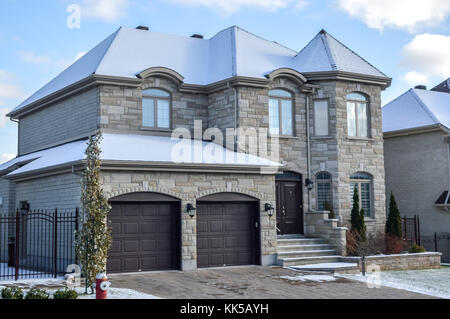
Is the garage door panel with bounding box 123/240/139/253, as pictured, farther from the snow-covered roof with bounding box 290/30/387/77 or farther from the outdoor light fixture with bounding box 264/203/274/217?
the snow-covered roof with bounding box 290/30/387/77

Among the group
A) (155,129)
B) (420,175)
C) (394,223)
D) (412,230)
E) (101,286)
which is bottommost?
(101,286)

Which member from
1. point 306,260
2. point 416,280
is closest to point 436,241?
point 416,280

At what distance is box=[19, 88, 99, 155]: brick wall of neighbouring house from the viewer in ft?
68.2

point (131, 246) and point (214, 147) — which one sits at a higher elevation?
point (214, 147)

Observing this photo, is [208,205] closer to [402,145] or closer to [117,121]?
[117,121]

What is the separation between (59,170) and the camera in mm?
17891

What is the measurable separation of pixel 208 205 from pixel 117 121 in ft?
15.2

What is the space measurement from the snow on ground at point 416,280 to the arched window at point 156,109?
8315 millimetres

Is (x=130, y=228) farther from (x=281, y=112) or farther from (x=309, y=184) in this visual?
(x=281, y=112)

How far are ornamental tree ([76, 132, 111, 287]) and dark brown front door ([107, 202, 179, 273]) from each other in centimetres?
307

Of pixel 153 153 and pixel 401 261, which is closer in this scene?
pixel 153 153

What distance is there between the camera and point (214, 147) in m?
20.1

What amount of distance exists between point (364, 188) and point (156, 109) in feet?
26.8
